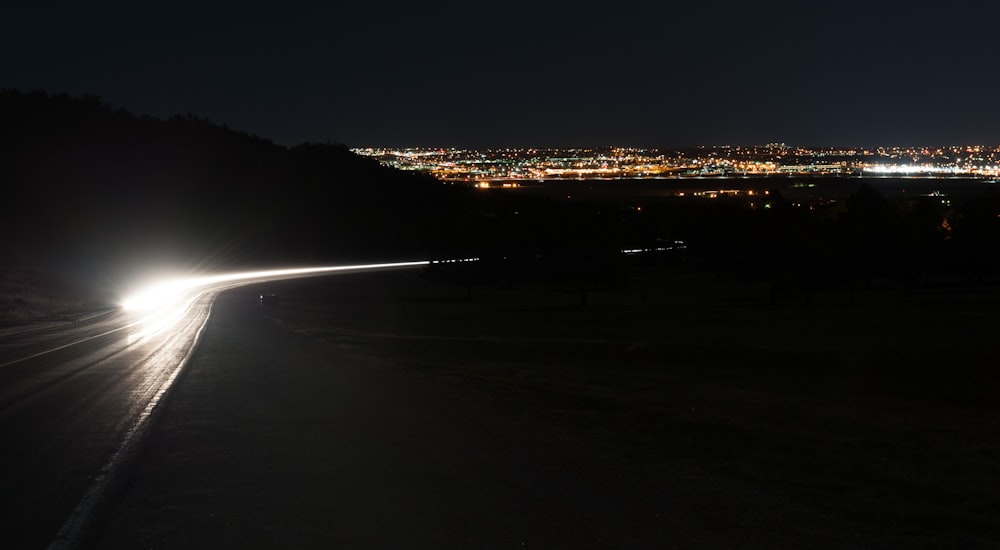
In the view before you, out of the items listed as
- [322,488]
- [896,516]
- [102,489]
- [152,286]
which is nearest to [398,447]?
[322,488]

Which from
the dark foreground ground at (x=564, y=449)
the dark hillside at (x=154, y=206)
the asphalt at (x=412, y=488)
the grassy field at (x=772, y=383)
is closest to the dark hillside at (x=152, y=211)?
the dark hillside at (x=154, y=206)

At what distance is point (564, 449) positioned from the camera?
49.3 ft

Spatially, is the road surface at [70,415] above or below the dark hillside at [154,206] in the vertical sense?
below

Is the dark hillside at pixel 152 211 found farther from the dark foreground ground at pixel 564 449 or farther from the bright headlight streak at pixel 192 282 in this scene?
the dark foreground ground at pixel 564 449

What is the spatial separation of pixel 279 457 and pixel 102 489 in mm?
2659

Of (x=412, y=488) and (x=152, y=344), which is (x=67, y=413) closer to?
(x=412, y=488)

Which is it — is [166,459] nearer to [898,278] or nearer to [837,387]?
[837,387]

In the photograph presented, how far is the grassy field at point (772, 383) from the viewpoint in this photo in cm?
1308

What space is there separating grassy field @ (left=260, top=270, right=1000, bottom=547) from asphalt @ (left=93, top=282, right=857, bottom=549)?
930mm

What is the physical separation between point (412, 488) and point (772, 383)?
17.7 meters

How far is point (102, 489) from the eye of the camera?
1233cm

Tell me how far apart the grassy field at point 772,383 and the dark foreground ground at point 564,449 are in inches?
3.5

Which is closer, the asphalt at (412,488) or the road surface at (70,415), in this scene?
the asphalt at (412,488)

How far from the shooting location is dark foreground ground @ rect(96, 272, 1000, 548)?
10539 mm
